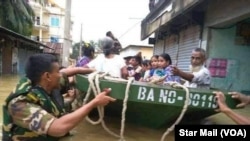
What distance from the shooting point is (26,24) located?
23.3 metres

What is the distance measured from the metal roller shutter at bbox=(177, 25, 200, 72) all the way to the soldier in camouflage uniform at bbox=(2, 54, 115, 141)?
785 cm

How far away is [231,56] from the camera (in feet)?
28.7

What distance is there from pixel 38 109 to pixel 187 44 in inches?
373

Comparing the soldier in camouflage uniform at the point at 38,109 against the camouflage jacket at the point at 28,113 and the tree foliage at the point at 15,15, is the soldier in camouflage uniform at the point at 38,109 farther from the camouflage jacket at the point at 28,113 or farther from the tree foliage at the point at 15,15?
the tree foliage at the point at 15,15

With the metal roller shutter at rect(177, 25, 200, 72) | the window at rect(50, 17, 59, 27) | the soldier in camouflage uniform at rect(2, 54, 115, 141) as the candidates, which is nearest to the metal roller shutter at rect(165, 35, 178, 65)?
the metal roller shutter at rect(177, 25, 200, 72)

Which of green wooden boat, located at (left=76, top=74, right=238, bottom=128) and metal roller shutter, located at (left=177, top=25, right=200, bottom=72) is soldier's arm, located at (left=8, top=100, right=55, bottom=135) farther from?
metal roller shutter, located at (left=177, top=25, right=200, bottom=72)

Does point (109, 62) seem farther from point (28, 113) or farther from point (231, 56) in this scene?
point (231, 56)

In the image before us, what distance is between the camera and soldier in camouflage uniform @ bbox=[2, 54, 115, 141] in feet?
6.66

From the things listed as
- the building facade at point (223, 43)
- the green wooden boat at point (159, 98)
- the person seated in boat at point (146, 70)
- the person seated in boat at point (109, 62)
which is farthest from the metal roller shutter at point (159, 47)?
the green wooden boat at point (159, 98)

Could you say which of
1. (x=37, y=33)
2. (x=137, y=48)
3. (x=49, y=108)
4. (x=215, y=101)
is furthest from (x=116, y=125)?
(x=37, y=33)

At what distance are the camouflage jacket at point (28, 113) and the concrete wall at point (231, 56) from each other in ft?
22.9

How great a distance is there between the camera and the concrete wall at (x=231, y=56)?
8.69 m

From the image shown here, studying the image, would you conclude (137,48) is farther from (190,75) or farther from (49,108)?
(49,108)

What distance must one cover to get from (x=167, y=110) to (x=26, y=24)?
2076cm
